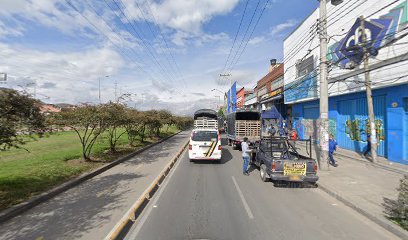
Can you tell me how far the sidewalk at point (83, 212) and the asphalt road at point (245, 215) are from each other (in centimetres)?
78

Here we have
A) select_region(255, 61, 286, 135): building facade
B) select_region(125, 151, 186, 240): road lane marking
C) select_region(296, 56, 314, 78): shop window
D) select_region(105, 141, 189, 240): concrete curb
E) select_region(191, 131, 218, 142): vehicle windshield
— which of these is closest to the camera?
select_region(105, 141, 189, 240): concrete curb

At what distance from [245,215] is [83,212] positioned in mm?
4160

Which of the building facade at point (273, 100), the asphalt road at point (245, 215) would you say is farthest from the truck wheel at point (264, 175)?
the building facade at point (273, 100)

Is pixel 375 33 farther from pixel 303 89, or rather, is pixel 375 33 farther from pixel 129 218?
pixel 129 218

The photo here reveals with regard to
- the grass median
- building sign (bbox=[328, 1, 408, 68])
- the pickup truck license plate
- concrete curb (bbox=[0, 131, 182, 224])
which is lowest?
concrete curb (bbox=[0, 131, 182, 224])

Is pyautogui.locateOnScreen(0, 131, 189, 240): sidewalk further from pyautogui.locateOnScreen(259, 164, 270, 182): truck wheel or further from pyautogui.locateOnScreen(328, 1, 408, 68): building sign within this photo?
pyautogui.locateOnScreen(328, 1, 408, 68): building sign

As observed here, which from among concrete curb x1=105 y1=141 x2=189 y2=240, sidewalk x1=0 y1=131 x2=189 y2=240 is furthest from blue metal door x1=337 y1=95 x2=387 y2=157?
concrete curb x1=105 y1=141 x2=189 y2=240

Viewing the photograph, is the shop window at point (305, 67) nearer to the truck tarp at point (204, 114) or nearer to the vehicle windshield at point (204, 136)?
the truck tarp at point (204, 114)

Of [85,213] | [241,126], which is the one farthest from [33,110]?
[241,126]

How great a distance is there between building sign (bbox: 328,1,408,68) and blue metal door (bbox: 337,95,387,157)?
270cm

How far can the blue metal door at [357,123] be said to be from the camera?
1451cm

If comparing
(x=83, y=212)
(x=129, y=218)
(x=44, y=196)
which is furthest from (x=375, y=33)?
(x=44, y=196)

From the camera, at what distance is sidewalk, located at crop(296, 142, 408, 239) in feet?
21.2

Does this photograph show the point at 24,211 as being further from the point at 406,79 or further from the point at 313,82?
the point at 313,82
